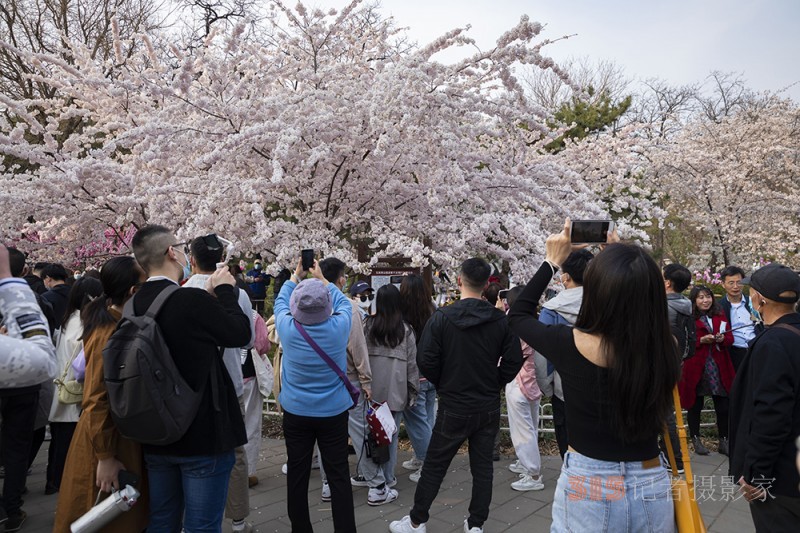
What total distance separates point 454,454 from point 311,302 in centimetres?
149

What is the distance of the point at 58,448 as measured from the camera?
15.6 ft

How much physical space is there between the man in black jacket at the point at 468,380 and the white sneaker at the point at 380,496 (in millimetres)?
639

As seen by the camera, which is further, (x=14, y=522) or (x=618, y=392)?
(x=14, y=522)

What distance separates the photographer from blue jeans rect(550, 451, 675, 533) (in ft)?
6.63

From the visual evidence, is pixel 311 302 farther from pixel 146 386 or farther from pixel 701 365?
pixel 701 365

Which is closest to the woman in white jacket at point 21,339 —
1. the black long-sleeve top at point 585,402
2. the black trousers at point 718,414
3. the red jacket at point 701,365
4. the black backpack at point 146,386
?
the black backpack at point 146,386

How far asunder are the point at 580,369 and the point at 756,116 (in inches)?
790

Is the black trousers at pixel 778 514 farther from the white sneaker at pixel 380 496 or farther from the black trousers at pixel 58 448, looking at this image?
the black trousers at pixel 58 448

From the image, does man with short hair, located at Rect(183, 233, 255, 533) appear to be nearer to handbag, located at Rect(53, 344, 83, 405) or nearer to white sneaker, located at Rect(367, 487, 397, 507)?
white sneaker, located at Rect(367, 487, 397, 507)

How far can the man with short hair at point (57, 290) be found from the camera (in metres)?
5.64

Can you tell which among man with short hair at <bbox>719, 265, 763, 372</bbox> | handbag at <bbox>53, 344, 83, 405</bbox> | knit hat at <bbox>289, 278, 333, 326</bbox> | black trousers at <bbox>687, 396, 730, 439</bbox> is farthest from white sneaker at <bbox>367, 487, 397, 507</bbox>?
man with short hair at <bbox>719, 265, 763, 372</bbox>

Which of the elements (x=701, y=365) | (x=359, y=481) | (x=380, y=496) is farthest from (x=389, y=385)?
(x=701, y=365)

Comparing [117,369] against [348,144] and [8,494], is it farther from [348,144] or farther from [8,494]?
[348,144]

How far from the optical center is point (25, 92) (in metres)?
13.5
